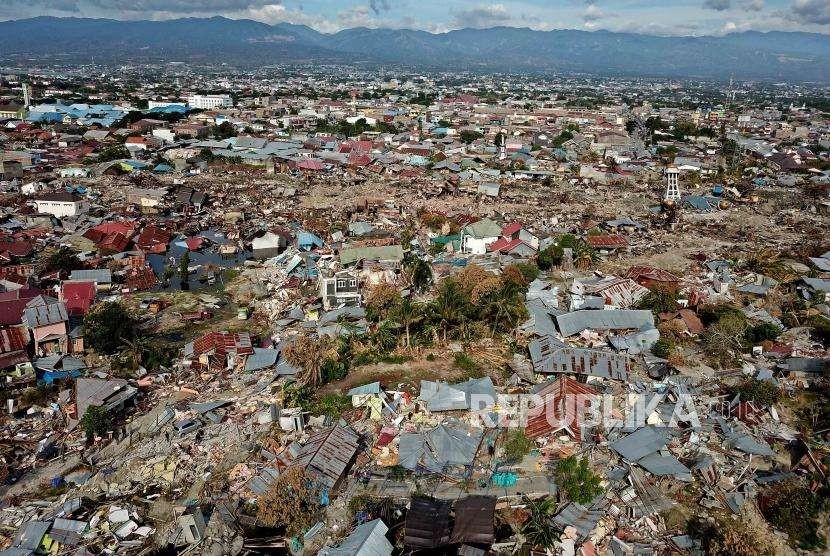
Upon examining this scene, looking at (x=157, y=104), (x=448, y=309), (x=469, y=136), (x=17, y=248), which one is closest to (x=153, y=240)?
(x=17, y=248)

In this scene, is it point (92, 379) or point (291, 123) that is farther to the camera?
point (291, 123)

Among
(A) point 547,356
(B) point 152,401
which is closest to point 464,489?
(A) point 547,356

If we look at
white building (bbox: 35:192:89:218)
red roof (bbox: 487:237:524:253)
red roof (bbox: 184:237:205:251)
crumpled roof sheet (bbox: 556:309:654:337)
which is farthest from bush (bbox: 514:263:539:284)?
white building (bbox: 35:192:89:218)

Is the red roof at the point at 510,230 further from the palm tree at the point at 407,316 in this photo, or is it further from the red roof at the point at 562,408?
the red roof at the point at 562,408

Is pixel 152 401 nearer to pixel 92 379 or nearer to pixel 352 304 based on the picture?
pixel 92 379

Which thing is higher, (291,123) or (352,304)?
(291,123)

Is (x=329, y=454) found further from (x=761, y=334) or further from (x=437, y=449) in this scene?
(x=761, y=334)

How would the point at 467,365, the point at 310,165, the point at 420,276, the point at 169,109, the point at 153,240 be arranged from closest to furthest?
1. the point at 467,365
2. the point at 420,276
3. the point at 153,240
4. the point at 310,165
5. the point at 169,109
